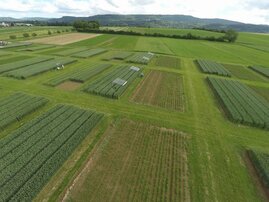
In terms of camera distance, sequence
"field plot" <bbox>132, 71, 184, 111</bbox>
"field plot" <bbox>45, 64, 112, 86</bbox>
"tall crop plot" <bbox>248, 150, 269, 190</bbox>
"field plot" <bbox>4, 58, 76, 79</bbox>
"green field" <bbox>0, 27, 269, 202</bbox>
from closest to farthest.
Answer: "green field" <bbox>0, 27, 269, 202</bbox>, "tall crop plot" <bbox>248, 150, 269, 190</bbox>, "field plot" <bbox>132, 71, 184, 111</bbox>, "field plot" <bbox>45, 64, 112, 86</bbox>, "field plot" <bbox>4, 58, 76, 79</bbox>

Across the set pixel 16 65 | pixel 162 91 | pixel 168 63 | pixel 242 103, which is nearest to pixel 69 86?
pixel 162 91

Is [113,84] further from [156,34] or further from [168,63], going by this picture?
[156,34]

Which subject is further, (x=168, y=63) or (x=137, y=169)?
(x=168, y=63)

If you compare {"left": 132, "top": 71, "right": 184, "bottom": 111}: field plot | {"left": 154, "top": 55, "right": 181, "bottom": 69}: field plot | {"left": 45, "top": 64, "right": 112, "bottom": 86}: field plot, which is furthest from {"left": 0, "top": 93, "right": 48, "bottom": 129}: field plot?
{"left": 154, "top": 55, "right": 181, "bottom": 69}: field plot

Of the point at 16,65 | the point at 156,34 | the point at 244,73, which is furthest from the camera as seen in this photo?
the point at 156,34

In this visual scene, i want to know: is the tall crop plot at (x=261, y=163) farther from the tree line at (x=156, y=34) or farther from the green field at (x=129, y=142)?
the tree line at (x=156, y=34)

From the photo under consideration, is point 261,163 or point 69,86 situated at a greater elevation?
point 261,163

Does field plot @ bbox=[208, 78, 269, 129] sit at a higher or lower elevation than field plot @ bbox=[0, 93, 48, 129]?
lower

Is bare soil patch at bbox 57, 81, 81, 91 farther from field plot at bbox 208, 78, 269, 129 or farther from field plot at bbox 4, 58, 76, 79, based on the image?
field plot at bbox 208, 78, 269, 129
